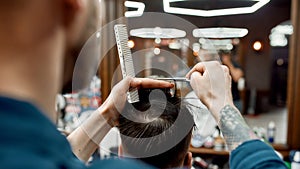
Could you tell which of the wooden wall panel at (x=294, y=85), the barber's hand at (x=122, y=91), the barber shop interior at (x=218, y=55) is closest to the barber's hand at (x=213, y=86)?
the barber's hand at (x=122, y=91)

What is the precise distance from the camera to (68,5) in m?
0.41

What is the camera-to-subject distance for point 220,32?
90.9 inches

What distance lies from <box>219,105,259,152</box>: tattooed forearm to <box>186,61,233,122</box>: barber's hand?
2 centimetres

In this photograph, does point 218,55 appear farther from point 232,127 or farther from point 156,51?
point 232,127

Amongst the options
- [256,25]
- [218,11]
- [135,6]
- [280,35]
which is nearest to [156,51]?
[135,6]

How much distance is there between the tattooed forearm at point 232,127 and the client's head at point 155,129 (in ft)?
0.87

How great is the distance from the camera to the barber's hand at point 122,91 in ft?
3.39

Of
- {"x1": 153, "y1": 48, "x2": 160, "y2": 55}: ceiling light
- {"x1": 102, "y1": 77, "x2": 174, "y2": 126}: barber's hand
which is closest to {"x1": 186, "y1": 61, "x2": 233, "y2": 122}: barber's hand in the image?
{"x1": 102, "y1": 77, "x2": 174, "y2": 126}: barber's hand

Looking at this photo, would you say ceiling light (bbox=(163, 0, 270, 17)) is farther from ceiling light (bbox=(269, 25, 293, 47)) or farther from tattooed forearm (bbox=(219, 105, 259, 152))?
tattooed forearm (bbox=(219, 105, 259, 152))

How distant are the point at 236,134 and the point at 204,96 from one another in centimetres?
14

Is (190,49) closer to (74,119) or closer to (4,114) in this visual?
(74,119)

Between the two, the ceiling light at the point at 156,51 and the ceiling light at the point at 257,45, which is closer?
the ceiling light at the point at 156,51

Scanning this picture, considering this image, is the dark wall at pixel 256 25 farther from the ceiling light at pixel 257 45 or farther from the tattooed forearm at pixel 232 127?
the tattooed forearm at pixel 232 127

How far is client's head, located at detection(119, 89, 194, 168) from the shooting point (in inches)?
41.8
